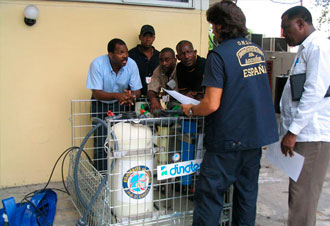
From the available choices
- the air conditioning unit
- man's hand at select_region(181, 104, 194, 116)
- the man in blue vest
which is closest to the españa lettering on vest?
the man in blue vest

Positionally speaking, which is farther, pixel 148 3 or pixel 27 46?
pixel 148 3

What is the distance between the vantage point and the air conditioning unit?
1390cm

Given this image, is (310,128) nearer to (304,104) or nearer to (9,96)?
(304,104)

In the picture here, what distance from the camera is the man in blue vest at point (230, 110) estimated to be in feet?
7.11

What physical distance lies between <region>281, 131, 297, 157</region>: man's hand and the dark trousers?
20 cm

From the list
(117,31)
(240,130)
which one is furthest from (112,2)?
(240,130)

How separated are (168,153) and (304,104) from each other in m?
1.08

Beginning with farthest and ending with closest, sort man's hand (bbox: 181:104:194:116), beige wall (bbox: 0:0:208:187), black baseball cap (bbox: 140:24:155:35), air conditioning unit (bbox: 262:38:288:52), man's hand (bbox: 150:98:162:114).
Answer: air conditioning unit (bbox: 262:38:288:52) < black baseball cap (bbox: 140:24:155:35) < beige wall (bbox: 0:0:208:187) < man's hand (bbox: 150:98:162:114) < man's hand (bbox: 181:104:194:116)

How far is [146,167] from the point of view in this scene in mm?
2490

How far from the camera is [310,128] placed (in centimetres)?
239

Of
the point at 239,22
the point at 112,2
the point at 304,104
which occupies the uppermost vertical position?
the point at 112,2

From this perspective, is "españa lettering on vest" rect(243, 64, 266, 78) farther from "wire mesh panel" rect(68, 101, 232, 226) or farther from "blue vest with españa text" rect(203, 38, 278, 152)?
"wire mesh panel" rect(68, 101, 232, 226)

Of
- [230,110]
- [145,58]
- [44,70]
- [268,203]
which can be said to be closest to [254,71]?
[230,110]

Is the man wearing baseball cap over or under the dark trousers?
over
